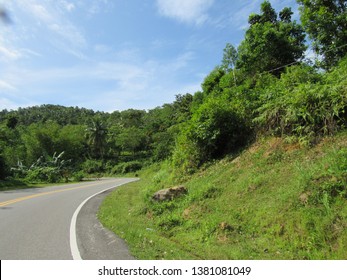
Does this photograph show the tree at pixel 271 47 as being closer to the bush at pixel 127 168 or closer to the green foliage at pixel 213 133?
the green foliage at pixel 213 133

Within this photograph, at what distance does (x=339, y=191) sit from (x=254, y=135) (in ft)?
17.8

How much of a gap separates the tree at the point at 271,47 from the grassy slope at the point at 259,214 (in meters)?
11.0

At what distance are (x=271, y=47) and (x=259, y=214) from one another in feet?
49.8

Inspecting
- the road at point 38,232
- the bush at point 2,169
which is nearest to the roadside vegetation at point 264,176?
the road at point 38,232

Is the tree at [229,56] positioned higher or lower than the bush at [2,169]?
higher

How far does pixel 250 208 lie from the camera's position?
7336 millimetres

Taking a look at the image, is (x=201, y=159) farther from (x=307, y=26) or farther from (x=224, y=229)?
(x=307, y=26)

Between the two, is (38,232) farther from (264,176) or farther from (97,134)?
(97,134)

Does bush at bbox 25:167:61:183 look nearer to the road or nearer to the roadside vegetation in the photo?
the road

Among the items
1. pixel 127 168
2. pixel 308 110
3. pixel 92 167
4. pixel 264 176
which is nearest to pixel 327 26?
pixel 308 110

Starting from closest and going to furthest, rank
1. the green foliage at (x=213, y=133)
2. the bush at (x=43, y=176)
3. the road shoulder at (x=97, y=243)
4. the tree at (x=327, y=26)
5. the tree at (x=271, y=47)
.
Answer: the road shoulder at (x=97, y=243), the green foliage at (x=213, y=133), the tree at (x=327, y=26), the tree at (x=271, y=47), the bush at (x=43, y=176)

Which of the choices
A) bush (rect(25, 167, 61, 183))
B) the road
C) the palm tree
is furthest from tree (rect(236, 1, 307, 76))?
the palm tree

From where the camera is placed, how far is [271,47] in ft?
62.6

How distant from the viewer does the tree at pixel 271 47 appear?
745 inches
